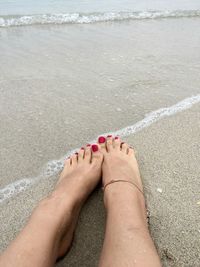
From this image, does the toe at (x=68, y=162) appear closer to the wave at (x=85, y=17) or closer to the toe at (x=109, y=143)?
the toe at (x=109, y=143)

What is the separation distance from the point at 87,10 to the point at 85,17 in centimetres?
75

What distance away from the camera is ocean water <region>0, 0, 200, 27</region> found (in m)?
6.25

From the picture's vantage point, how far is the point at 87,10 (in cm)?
696

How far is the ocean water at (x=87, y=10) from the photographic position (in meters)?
6.25

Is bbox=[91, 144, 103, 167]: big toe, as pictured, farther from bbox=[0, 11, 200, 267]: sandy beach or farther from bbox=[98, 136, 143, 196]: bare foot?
bbox=[0, 11, 200, 267]: sandy beach

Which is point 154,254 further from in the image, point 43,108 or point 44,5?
point 44,5

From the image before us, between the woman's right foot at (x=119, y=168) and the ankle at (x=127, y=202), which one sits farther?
the woman's right foot at (x=119, y=168)

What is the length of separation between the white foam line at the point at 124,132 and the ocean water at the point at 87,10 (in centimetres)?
386

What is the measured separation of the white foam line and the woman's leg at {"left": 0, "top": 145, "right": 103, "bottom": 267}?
10cm

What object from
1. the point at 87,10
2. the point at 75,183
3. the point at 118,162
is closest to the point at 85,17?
the point at 87,10

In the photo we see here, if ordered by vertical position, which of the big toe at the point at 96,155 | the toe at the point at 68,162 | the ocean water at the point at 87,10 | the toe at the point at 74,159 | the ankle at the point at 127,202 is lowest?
the ocean water at the point at 87,10

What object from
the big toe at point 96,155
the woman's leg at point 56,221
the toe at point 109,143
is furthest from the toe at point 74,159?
the toe at point 109,143

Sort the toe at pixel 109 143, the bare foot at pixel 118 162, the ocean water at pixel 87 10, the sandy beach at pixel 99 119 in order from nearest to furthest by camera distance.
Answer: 1. the sandy beach at pixel 99 119
2. the bare foot at pixel 118 162
3. the toe at pixel 109 143
4. the ocean water at pixel 87 10

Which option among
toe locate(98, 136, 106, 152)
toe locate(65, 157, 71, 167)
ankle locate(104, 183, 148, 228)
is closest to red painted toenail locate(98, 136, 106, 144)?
toe locate(98, 136, 106, 152)
